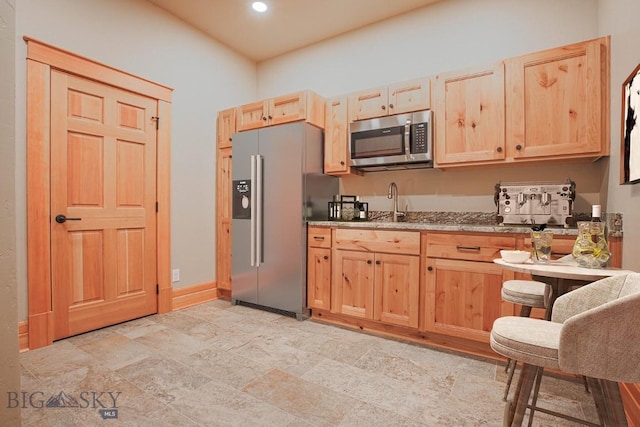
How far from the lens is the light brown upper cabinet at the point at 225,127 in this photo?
3.68 m

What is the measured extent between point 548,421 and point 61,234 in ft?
11.3

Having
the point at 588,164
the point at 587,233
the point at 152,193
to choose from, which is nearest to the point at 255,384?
the point at 587,233

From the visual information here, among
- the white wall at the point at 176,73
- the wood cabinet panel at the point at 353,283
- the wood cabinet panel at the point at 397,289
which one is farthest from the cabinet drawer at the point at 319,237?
the white wall at the point at 176,73

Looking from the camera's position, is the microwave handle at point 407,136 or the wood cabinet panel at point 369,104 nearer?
the microwave handle at point 407,136

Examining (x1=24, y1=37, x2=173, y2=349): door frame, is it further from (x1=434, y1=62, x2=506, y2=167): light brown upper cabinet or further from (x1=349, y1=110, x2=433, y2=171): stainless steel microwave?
(x1=434, y1=62, x2=506, y2=167): light brown upper cabinet

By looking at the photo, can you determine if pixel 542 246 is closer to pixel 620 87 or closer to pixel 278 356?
pixel 620 87

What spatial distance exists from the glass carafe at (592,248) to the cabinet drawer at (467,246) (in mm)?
690

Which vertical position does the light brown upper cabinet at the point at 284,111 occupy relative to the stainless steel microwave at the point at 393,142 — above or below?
above

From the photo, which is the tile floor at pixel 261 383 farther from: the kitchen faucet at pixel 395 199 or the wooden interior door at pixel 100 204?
the kitchen faucet at pixel 395 199

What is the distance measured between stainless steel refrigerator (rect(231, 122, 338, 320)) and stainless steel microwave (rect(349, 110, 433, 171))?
468mm

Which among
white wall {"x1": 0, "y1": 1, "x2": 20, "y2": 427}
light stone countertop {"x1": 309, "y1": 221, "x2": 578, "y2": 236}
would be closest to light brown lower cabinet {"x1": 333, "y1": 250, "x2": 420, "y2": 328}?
light stone countertop {"x1": 309, "y1": 221, "x2": 578, "y2": 236}

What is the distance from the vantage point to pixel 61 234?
2.53 m

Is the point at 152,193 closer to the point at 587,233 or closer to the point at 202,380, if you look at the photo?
the point at 202,380

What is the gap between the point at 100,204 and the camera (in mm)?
2773
